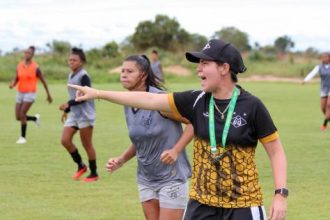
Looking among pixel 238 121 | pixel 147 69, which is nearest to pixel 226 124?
pixel 238 121

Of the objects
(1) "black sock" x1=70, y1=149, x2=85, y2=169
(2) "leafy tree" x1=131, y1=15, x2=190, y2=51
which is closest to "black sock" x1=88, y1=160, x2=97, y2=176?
(1) "black sock" x1=70, y1=149, x2=85, y2=169

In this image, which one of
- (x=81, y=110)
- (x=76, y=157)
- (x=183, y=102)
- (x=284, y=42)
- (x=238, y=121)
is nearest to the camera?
(x=238, y=121)

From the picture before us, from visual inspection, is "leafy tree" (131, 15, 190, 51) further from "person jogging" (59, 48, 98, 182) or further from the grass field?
"person jogging" (59, 48, 98, 182)

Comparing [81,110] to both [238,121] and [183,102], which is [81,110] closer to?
[183,102]

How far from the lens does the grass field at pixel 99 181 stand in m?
9.30

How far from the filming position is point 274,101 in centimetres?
3288

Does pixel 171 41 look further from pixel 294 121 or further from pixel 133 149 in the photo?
pixel 133 149

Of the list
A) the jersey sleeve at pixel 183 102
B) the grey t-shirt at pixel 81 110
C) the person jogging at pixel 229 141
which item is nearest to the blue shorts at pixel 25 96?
the grey t-shirt at pixel 81 110

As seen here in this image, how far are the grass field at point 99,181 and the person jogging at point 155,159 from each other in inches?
93.5

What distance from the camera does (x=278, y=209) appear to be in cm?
496

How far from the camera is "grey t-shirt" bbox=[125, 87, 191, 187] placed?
6.51m

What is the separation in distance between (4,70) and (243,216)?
52989 mm

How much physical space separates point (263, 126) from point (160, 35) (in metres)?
80.8

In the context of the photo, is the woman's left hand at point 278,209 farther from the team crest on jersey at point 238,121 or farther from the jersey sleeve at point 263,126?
the team crest on jersey at point 238,121
